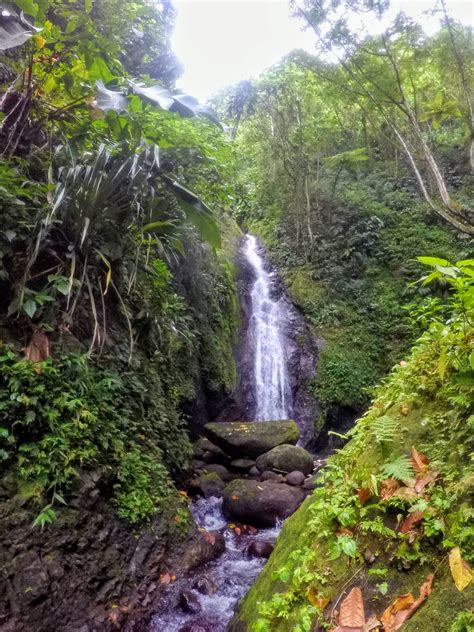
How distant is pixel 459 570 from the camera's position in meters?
1.46

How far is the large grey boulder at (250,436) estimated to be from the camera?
7.24 meters

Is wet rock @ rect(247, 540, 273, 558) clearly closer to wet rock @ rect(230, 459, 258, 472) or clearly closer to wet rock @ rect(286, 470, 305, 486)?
wet rock @ rect(286, 470, 305, 486)

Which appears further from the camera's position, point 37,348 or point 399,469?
point 37,348

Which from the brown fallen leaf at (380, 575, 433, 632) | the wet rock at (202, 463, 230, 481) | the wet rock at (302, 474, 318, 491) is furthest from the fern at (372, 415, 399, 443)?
the wet rock at (202, 463, 230, 481)

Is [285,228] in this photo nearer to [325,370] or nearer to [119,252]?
[325,370]

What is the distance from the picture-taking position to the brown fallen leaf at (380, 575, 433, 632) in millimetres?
1540

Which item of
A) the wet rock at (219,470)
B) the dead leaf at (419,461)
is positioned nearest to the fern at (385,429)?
the dead leaf at (419,461)

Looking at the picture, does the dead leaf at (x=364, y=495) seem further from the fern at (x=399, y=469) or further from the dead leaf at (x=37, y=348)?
the dead leaf at (x=37, y=348)

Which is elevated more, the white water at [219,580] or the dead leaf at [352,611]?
the dead leaf at [352,611]

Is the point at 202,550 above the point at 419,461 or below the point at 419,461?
below

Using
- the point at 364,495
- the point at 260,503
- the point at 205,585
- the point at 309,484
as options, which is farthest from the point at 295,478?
the point at 364,495

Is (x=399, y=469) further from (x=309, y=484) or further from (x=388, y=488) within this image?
(x=309, y=484)

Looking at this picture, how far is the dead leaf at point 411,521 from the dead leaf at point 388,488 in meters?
0.13

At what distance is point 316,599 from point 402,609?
0.49 meters
